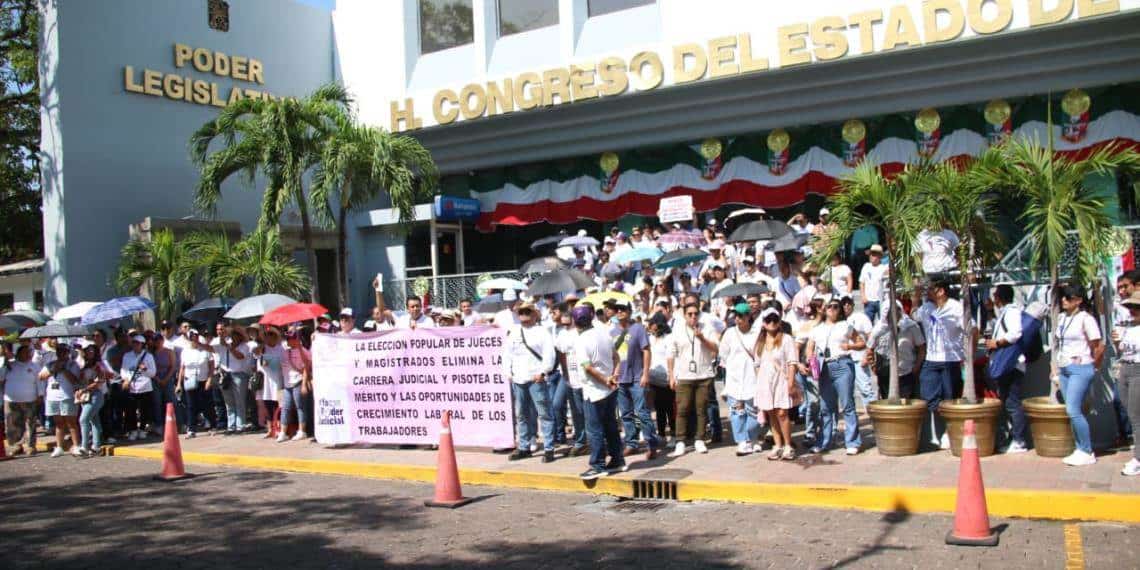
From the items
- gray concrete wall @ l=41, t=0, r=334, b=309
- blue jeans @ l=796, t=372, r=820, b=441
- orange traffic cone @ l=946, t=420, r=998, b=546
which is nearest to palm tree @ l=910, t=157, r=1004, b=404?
blue jeans @ l=796, t=372, r=820, b=441

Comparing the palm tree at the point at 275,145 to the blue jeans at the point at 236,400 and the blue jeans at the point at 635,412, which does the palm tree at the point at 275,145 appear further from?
the blue jeans at the point at 635,412

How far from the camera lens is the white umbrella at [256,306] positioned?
14.4m

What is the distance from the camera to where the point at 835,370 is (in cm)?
1023

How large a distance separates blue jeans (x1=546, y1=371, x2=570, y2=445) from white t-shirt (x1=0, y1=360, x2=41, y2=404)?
898 centimetres

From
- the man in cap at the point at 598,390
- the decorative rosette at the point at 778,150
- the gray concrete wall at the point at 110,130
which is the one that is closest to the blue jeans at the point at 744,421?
the man in cap at the point at 598,390

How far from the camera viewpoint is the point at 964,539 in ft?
22.3

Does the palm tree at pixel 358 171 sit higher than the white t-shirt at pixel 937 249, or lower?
higher

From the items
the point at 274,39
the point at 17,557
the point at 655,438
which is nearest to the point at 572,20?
the point at 274,39

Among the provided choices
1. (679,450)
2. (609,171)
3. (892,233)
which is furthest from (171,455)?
(609,171)

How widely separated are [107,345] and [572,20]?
12.5 meters

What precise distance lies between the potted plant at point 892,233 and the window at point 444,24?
16.0 m

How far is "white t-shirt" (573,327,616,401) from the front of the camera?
9.70 metres

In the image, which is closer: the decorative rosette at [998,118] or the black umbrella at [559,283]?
the black umbrella at [559,283]

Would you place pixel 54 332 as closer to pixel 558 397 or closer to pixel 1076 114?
pixel 558 397
